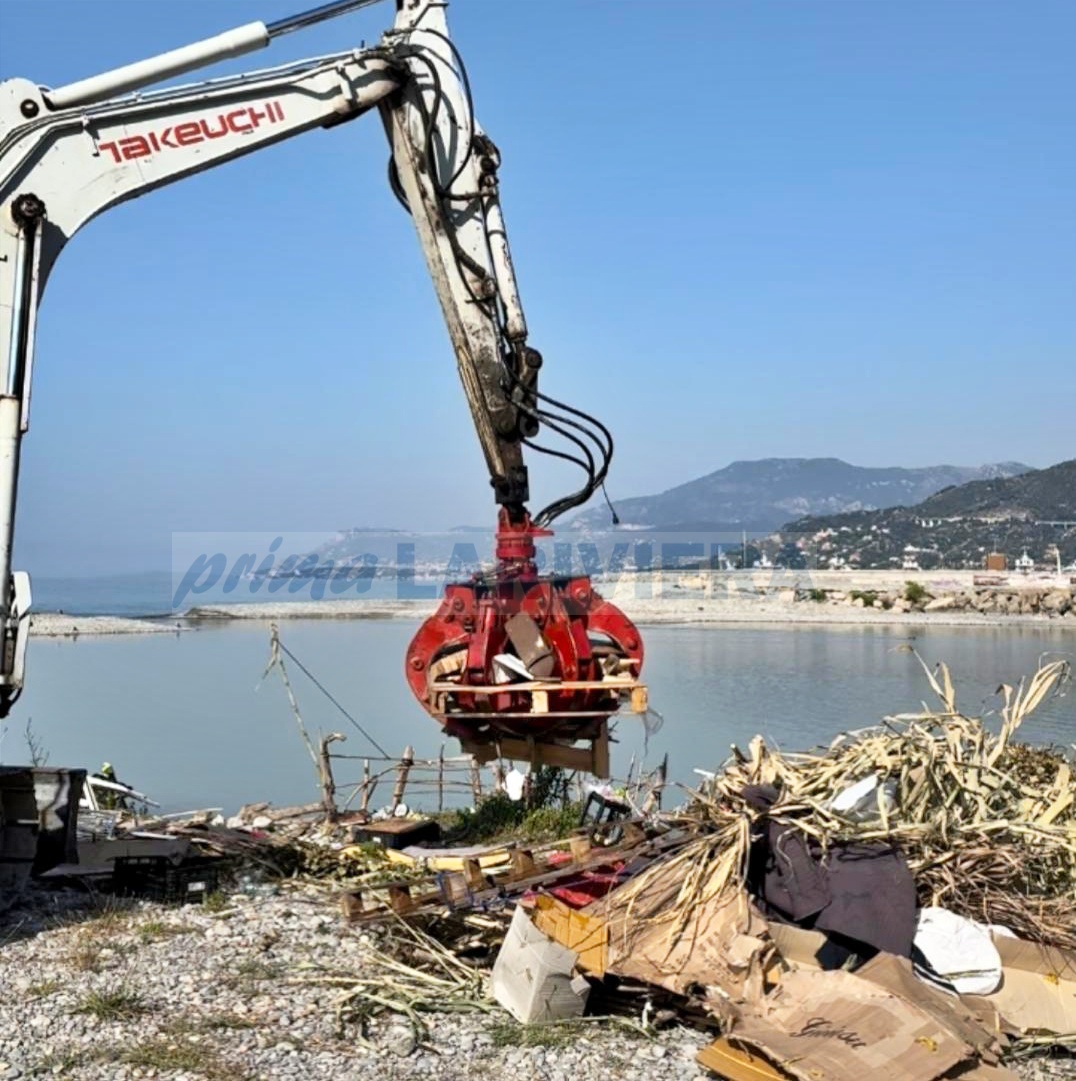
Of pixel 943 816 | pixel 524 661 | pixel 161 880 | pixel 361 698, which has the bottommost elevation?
pixel 361 698

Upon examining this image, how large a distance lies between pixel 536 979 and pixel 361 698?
73.2ft

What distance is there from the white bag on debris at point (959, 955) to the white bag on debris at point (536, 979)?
1540mm

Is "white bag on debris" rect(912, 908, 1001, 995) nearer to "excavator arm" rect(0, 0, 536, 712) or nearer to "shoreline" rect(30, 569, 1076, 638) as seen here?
"excavator arm" rect(0, 0, 536, 712)

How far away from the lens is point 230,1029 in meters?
5.73

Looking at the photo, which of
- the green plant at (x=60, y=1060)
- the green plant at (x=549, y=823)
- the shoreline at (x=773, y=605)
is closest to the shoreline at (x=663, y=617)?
the shoreline at (x=773, y=605)

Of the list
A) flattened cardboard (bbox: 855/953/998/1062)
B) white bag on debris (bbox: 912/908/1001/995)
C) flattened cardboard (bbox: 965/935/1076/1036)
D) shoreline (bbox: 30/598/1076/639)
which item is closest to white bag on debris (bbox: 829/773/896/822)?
white bag on debris (bbox: 912/908/1001/995)

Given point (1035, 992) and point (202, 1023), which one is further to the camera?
point (1035, 992)

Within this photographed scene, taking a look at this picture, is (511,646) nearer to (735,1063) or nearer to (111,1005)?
(111,1005)

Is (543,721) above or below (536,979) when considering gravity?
above

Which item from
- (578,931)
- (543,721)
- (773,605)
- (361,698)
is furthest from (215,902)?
(773,605)

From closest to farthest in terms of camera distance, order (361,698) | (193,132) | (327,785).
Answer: (193,132), (327,785), (361,698)

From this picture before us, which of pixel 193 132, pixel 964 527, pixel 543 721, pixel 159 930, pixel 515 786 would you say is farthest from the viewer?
pixel 964 527

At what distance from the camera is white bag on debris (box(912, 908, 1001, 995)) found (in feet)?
19.8

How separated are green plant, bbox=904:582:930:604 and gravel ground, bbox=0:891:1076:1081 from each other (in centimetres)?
5629
